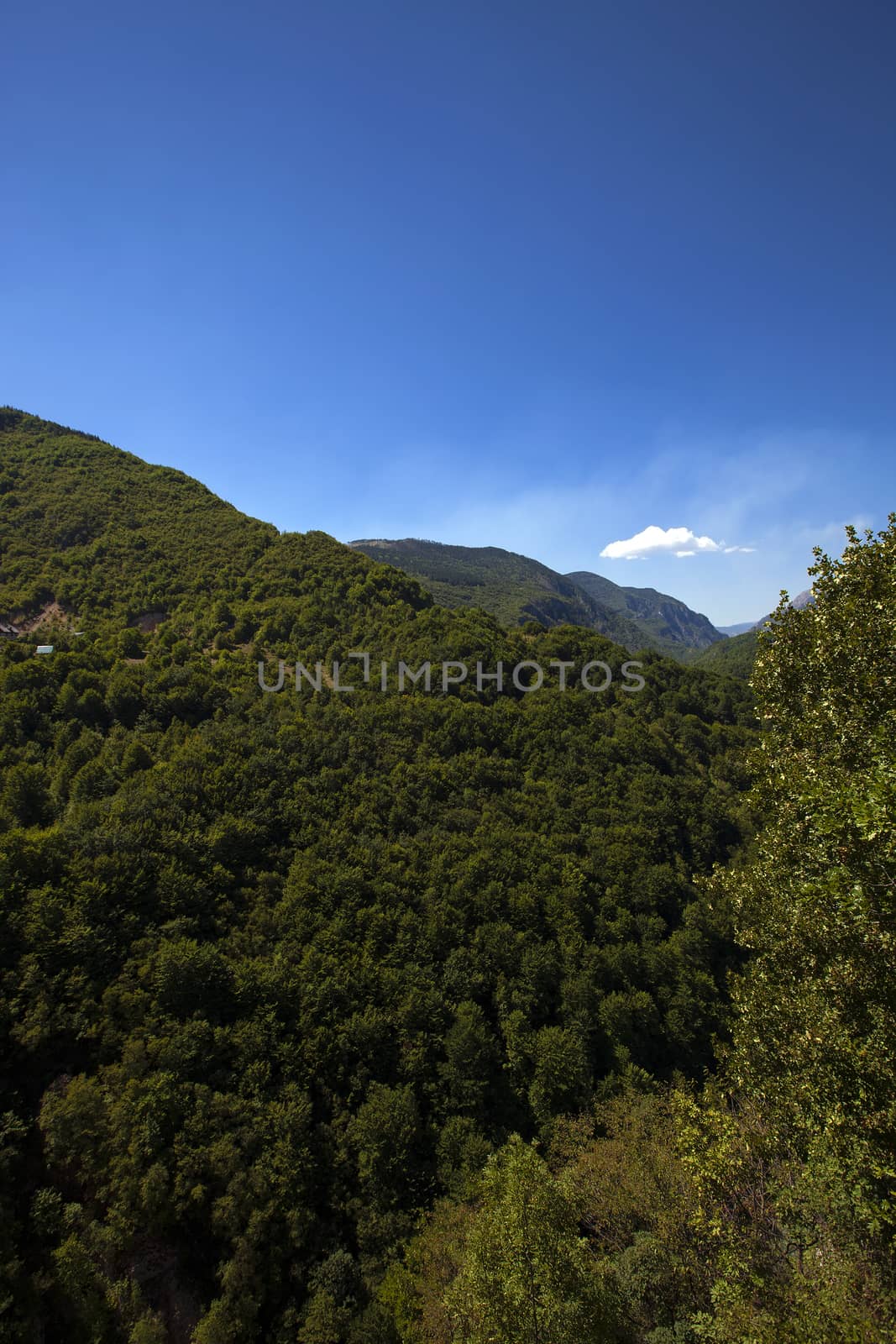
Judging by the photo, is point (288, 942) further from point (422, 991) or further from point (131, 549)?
point (131, 549)

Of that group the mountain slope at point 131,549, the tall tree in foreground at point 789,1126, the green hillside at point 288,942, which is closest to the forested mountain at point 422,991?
the tall tree in foreground at point 789,1126

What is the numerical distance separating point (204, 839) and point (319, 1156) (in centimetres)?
2171

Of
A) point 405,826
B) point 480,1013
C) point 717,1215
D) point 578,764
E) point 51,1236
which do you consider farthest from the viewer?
point 578,764

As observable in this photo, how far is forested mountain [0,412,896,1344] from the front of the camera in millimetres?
13883

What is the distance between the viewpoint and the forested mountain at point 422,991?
13883 millimetres

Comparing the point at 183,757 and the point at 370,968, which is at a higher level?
the point at 183,757

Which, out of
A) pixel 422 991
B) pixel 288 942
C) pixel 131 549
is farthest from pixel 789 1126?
pixel 131 549

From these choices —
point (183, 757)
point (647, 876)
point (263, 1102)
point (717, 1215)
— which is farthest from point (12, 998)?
point (647, 876)

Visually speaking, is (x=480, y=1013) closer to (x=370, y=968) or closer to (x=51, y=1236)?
(x=370, y=968)

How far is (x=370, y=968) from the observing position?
36.8 meters

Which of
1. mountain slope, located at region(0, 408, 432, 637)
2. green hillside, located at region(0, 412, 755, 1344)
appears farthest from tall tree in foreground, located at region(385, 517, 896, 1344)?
mountain slope, located at region(0, 408, 432, 637)

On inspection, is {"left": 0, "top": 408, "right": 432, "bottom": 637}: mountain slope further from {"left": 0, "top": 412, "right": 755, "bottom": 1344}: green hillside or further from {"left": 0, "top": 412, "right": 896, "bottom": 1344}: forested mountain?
{"left": 0, "top": 412, "right": 896, "bottom": 1344}: forested mountain

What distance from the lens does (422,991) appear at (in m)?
36.4

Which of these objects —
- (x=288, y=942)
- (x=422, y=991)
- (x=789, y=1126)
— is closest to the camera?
(x=789, y=1126)
